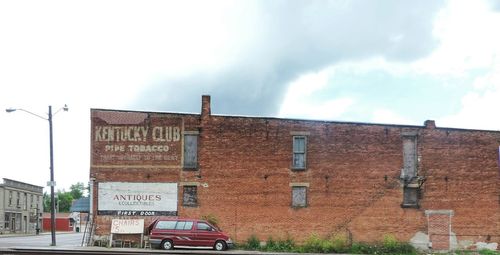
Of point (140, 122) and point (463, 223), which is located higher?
point (140, 122)

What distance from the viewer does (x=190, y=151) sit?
31.8 meters

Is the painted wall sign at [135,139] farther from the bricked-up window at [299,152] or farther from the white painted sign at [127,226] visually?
the bricked-up window at [299,152]

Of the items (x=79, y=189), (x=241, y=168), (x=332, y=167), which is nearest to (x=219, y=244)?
(x=241, y=168)

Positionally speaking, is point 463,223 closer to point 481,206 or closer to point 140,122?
point 481,206

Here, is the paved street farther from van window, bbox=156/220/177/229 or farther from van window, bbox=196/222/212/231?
van window, bbox=196/222/212/231

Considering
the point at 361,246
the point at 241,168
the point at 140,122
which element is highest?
the point at 140,122

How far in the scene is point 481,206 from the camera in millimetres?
32688

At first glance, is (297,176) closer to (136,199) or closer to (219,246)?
(219,246)

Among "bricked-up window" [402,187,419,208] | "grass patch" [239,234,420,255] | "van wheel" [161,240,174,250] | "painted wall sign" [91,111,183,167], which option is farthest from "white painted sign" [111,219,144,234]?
"bricked-up window" [402,187,419,208]

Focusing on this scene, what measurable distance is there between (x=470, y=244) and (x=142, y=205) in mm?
17624

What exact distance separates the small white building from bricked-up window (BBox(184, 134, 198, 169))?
121 feet

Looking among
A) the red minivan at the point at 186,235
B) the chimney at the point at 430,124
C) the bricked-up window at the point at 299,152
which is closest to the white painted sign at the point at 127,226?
the red minivan at the point at 186,235

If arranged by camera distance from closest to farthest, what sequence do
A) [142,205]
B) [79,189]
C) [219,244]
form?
1. [219,244]
2. [142,205]
3. [79,189]

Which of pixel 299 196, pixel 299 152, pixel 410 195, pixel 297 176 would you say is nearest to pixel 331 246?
pixel 299 196
